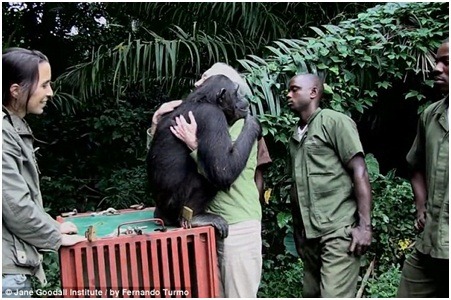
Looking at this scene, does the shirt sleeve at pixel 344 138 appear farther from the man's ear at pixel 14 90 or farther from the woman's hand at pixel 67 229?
the man's ear at pixel 14 90

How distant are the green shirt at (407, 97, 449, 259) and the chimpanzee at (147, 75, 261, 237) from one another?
0.80 metres

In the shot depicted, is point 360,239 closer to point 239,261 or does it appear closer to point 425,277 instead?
point 425,277

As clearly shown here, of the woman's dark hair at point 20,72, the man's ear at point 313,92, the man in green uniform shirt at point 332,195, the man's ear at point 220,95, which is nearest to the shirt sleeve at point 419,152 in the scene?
the man in green uniform shirt at point 332,195

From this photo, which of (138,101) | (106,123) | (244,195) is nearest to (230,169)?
(244,195)

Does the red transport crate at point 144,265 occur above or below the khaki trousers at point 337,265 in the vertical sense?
above

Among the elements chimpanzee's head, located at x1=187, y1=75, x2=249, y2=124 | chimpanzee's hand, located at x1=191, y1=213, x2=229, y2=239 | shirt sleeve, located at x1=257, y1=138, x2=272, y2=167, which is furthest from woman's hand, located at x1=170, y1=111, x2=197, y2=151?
shirt sleeve, located at x1=257, y1=138, x2=272, y2=167

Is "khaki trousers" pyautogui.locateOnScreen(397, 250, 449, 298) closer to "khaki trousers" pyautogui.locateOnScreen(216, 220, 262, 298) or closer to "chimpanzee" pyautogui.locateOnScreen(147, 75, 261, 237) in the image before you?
"khaki trousers" pyautogui.locateOnScreen(216, 220, 262, 298)

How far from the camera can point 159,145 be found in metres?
2.86

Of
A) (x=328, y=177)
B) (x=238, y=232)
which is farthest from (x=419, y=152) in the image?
(x=238, y=232)

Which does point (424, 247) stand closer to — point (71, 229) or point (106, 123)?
point (71, 229)

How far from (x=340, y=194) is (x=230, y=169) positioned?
58cm

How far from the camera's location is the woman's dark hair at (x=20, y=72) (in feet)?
6.66

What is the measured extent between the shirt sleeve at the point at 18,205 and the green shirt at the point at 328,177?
1333mm

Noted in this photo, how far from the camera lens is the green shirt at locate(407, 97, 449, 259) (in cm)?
237
